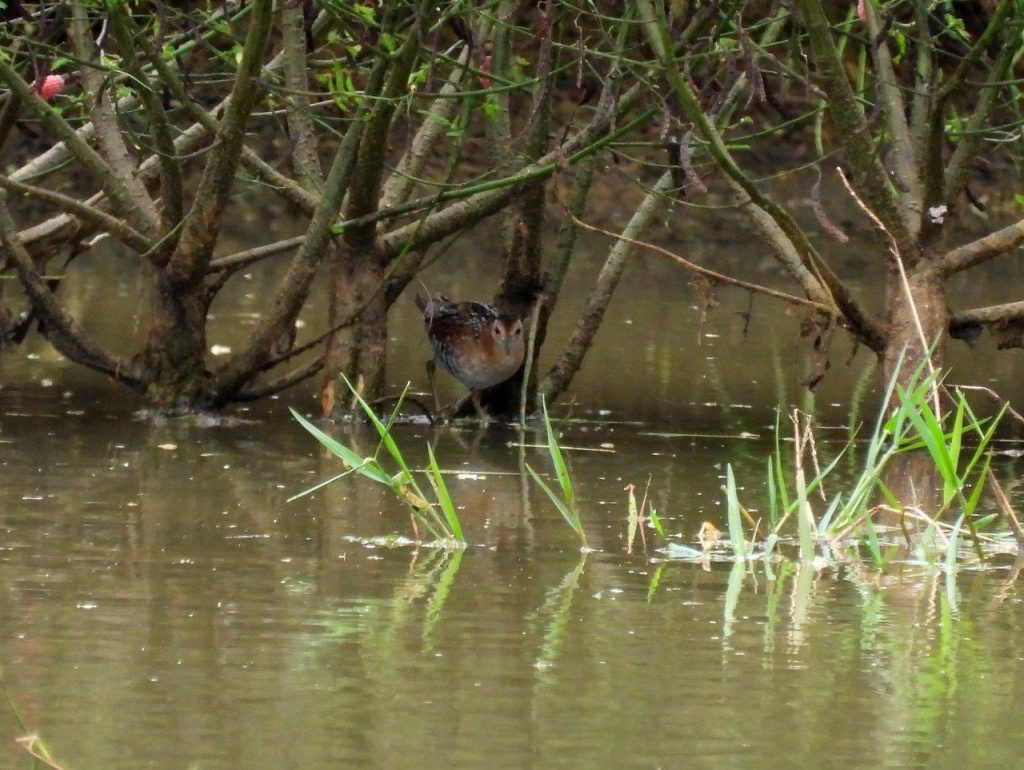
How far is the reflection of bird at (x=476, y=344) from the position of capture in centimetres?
921

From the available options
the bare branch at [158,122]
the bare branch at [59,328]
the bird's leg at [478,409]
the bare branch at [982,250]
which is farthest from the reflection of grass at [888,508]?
the bare branch at [59,328]

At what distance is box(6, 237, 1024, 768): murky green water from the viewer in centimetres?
429

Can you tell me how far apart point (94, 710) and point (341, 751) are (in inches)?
23.6

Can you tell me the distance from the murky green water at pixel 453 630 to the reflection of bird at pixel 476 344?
0.92 metres

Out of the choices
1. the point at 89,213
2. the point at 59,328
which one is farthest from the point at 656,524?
the point at 59,328

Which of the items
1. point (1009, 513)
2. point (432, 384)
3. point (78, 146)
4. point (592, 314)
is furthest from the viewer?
A: point (432, 384)

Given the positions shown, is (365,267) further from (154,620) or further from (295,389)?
(154,620)

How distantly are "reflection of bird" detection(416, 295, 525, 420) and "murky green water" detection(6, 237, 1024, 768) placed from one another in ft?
3.01

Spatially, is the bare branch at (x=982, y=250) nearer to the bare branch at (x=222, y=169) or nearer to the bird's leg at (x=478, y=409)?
the bird's leg at (x=478, y=409)

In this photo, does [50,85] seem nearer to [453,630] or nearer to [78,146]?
[78,146]

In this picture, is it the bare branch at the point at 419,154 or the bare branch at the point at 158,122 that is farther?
the bare branch at the point at 419,154

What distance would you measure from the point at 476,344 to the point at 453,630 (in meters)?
4.13

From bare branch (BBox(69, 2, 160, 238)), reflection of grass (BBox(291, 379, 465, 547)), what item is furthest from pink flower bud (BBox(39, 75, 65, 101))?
reflection of grass (BBox(291, 379, 465, 547))

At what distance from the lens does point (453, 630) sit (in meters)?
5.21
